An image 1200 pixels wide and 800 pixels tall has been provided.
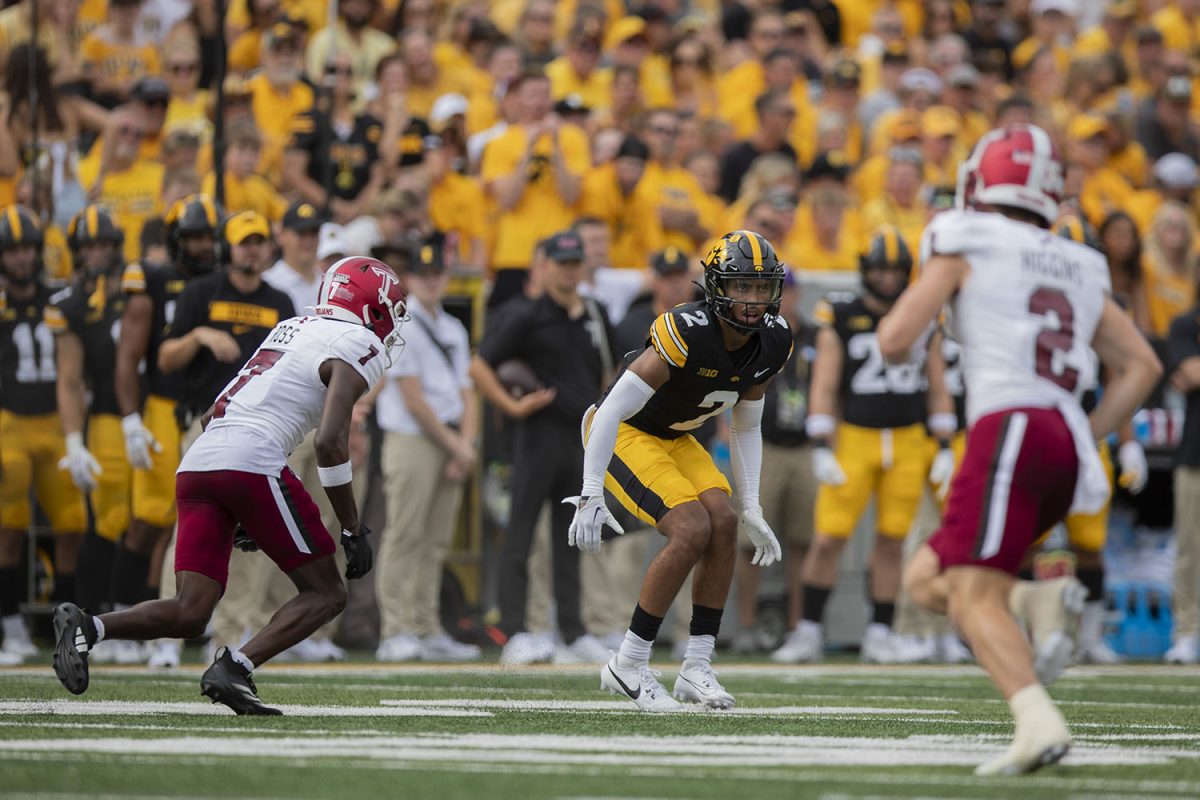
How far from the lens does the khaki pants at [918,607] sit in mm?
12469

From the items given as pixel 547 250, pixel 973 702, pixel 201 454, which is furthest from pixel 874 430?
pixel 201 454

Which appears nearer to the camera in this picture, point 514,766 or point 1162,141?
point 514,766

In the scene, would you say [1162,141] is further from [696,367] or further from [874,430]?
[696,367]

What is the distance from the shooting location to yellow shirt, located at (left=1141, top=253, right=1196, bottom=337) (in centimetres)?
1435

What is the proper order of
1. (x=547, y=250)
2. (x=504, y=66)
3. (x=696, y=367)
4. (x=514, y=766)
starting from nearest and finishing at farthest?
(x=514, y=766)
(x=696, y=367)
(x=547, y=250)
(x=504, y=66)

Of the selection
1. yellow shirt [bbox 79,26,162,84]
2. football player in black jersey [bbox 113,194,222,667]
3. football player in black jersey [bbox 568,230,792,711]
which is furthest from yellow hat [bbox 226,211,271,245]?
yellow shirt [bbox 79,26,162,84]

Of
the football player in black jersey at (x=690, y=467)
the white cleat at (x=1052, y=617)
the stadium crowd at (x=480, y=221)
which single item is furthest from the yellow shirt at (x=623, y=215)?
the white cleat at (x=1052, y=617)

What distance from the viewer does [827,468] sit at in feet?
39.5

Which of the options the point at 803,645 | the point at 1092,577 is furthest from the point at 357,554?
the point at 1092,577

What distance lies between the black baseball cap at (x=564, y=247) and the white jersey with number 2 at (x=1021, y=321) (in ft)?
19.0

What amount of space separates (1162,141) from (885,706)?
10.3 metres

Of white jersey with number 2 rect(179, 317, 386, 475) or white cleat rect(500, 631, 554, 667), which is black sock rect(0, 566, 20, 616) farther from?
white jersey with number 2 rect(179, 317, 386, 475)

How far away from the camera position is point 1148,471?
13875mm

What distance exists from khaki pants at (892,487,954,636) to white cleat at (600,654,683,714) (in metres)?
4.80
